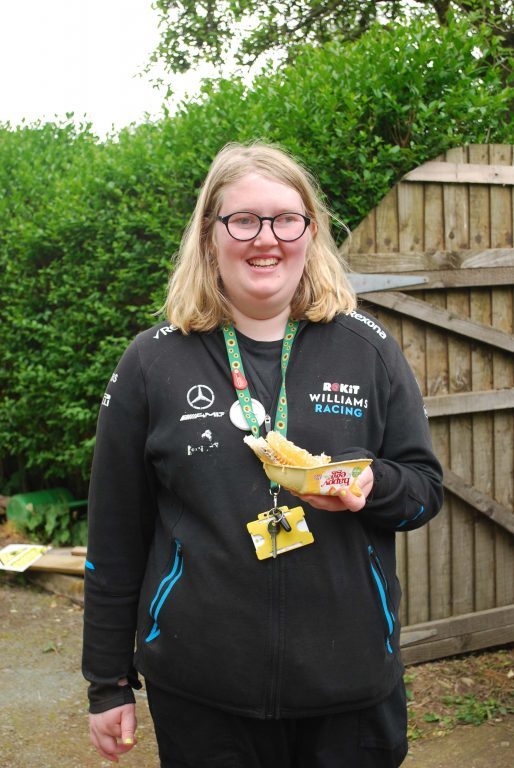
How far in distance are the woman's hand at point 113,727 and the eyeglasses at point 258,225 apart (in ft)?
3.88

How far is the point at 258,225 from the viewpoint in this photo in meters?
1.86

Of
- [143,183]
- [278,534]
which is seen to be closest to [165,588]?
[278,534]

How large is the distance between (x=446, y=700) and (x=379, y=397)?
2654 mm

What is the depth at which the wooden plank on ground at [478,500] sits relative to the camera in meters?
4.23

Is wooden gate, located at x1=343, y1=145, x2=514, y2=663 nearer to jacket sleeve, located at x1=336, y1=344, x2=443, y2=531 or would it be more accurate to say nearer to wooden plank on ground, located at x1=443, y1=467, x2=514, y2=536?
wooden plank on ground, located at x1=443, y1=467, x2=514, y2=536

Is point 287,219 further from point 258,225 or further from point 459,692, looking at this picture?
point 459,692

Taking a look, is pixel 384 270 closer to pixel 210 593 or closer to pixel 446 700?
pixel 446 700

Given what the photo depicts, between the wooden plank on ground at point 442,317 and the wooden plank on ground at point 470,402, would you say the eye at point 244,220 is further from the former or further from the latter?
the wooden plank on ground at point 470,402

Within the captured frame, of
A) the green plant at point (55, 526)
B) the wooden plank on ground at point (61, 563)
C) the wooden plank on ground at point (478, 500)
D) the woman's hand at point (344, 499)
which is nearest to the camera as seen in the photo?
the woman's hand at point (344, 499)

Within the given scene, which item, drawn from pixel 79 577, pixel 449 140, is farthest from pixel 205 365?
pixel 79 577

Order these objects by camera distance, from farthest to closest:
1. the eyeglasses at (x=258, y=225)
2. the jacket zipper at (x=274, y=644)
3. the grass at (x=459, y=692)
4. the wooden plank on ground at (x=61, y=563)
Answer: the wooden plank on ground at (x=61, y=563) → the grass at (x=459, y=692) → the eyeglasses at (x=258, y=225) → the jacket zipper at (x=274, y=644)

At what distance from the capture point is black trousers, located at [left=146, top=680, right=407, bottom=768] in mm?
1819

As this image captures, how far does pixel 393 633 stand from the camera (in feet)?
6.21

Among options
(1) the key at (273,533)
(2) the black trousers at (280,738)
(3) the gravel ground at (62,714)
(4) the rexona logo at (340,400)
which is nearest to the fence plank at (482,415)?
(3) the gravel ground at (62,714)
